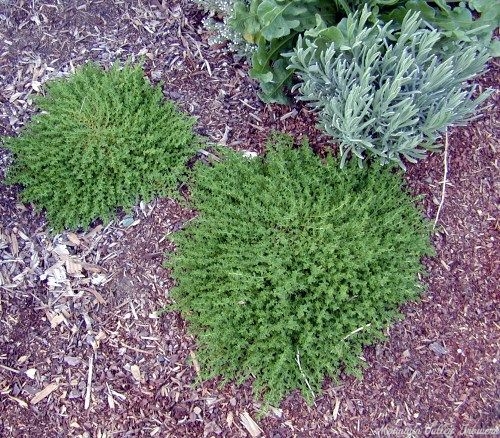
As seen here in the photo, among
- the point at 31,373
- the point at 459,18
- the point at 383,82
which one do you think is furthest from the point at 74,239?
the point at 459,18

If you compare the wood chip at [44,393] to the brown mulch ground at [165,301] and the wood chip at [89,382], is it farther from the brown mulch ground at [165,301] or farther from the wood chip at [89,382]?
the wood chip at [89,382]

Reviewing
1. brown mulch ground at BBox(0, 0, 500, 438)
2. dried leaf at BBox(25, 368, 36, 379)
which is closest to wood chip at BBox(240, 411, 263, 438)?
brown mulch ground at BBox(0, 0, 500, 438)

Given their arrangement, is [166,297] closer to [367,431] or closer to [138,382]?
[138,382]

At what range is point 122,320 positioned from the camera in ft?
9.49

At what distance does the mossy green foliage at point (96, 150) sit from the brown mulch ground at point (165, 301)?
0.41 ft

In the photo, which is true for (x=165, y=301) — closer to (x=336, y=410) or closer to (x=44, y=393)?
(x=44, y=393)

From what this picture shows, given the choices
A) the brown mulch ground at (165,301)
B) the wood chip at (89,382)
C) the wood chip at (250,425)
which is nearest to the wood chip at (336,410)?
the brown mulch ground at (165,301)

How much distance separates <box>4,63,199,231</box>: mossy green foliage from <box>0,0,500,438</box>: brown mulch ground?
0.41 ft

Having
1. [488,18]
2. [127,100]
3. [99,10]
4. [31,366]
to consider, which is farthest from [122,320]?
[488,18]

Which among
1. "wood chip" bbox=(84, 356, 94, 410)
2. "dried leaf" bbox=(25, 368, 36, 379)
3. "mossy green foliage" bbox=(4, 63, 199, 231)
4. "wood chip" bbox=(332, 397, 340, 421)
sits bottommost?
"wood chip" bbox=(332, 397, 340, 421)

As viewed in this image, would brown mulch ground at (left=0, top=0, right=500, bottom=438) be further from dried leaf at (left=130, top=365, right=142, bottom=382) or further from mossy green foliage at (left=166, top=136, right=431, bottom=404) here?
mossy green foliage at (left=166, top=136, right=431, bottom=404)

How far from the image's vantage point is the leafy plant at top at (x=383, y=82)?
8.66 feet

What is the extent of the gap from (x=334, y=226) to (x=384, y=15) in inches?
48.4

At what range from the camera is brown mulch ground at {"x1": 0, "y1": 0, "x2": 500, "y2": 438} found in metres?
2.75
